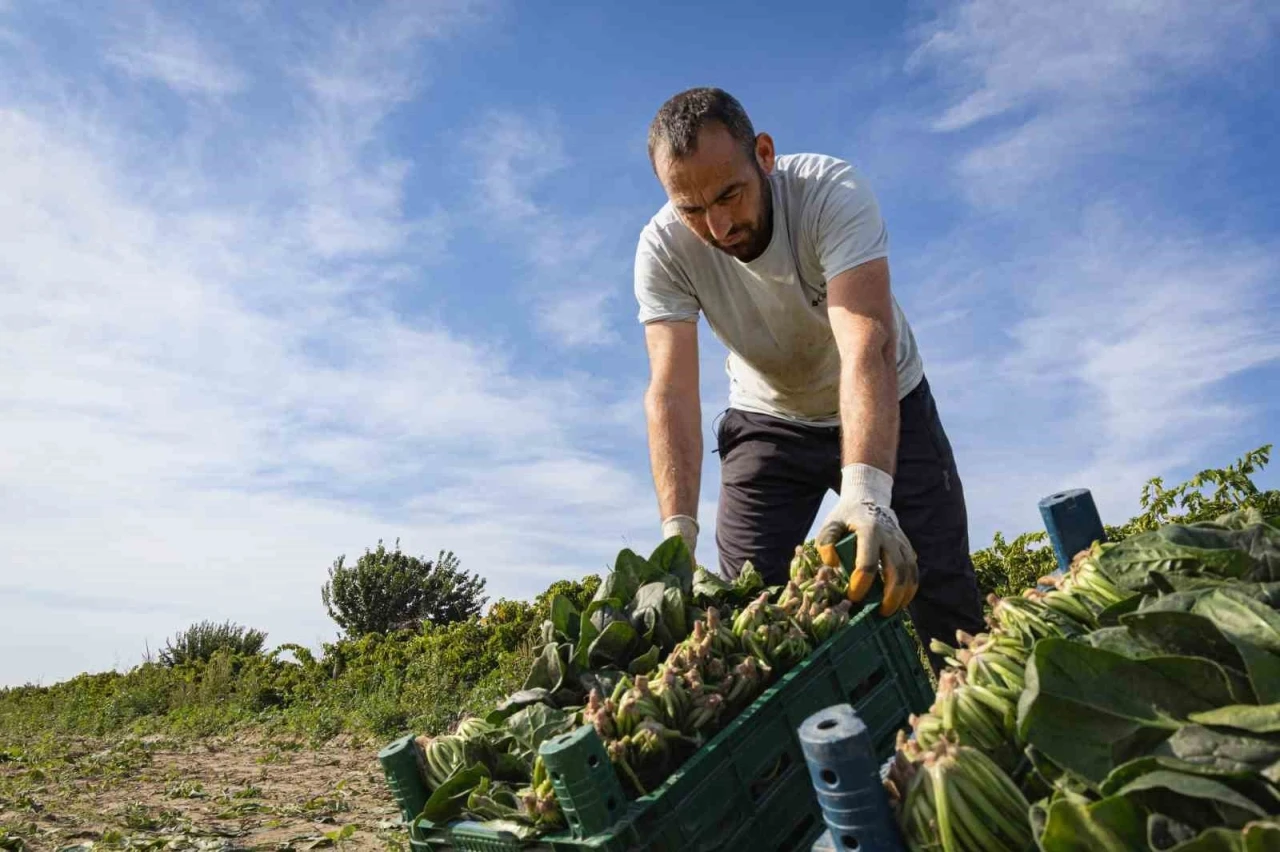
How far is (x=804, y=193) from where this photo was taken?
150 inches

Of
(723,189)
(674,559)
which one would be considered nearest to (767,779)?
(674,559)

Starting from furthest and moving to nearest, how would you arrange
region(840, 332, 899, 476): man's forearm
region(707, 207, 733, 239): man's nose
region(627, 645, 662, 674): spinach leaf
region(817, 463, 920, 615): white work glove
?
region(707, 207, 733, 239): man's nose
region(840, 332, 899, 476): man's forearm
region(817, 463, 920, 615): white work glove
region(627, 645, 662, 674): spinach leaf

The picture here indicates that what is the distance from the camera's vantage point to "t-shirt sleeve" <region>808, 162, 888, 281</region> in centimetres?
353

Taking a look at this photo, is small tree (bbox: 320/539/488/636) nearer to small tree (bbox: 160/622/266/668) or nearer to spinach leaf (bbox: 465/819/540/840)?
small tree (bbox: 160/622/266/668)

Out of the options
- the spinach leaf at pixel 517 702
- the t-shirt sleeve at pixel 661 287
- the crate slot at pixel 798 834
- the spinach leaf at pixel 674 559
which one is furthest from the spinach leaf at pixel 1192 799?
the t-shirt sleeve at pixel 661 287

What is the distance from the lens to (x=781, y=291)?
12.8ft

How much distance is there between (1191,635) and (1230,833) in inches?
13.2

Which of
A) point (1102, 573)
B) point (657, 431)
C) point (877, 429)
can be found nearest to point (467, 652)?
point (657, 431)

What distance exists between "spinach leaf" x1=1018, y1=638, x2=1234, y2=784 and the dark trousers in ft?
8.45

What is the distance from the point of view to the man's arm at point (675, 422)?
3572 millimetres

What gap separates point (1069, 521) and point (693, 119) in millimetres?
1797

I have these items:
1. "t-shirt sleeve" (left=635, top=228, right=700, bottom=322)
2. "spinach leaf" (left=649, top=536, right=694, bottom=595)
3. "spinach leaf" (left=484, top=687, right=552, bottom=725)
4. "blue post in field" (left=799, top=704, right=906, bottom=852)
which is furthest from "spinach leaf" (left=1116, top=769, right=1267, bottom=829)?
"t-shirt sleeve" (left=635, top=228, right=700, bottom=322)

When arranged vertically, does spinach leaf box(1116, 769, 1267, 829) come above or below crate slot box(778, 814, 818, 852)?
above

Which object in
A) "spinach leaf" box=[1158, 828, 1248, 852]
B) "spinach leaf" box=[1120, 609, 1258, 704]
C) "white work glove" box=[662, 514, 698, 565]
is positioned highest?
"white work glove" box=[662, 514, 698, 565]
